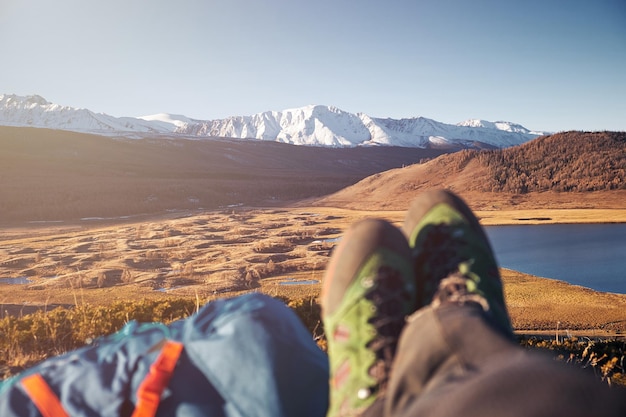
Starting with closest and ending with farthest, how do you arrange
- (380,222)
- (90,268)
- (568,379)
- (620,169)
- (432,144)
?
(568,379), (380,222), (90,268), (620,169), (432,144)

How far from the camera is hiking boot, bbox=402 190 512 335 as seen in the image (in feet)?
5.51

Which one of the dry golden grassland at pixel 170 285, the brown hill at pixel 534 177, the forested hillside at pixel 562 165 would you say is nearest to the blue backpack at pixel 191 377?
the dry golden grassland at pixel 170 285

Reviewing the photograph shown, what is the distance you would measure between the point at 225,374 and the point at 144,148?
96.8m

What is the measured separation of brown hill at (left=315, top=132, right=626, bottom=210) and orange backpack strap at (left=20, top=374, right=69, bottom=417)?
2953 cm

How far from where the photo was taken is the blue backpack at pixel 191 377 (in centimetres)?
138

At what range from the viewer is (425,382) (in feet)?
4.06

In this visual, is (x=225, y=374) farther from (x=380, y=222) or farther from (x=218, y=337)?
→ (x=380, y=222)

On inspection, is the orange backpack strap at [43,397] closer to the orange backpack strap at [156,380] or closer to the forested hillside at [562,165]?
the orange backpack strap at [156,380]

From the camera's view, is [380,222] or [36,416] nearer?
[36,416]

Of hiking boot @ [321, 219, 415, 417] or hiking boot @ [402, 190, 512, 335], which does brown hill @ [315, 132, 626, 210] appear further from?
hiking boot @ [321, 219, 415, 417]

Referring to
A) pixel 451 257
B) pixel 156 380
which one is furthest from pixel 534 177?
pixel 156 380

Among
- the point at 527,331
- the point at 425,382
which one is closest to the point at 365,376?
the point at 425,382

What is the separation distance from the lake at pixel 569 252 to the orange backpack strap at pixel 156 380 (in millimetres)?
14815

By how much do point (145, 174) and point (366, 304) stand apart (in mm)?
64711
